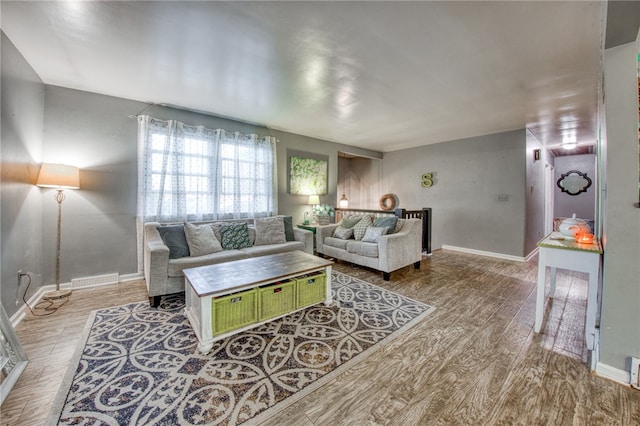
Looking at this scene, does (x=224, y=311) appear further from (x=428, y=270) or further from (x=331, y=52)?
(x=428, y=270)

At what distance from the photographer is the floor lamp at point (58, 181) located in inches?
103

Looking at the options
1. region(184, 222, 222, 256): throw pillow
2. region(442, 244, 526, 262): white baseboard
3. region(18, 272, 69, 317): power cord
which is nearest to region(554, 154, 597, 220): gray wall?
region(442, 244, 526, 262): white baseboard

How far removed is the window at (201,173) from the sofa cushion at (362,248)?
1.69 m

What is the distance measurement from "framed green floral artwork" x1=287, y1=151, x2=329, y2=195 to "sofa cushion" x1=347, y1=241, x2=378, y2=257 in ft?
5.95

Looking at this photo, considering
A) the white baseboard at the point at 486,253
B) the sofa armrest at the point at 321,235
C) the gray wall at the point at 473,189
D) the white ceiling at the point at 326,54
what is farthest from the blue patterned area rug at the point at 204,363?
the gray wall at the point at 473,189

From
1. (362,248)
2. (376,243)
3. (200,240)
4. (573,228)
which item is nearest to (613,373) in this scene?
(573,228)

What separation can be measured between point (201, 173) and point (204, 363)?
116 inches

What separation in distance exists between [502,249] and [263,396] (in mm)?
5287

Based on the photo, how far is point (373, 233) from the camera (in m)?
3.79

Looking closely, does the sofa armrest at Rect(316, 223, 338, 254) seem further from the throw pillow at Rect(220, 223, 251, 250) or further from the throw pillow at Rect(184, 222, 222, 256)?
the throw pillow at Rect(184, 222, 222, 256)

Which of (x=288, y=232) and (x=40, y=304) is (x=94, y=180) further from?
(x=288, y=232)

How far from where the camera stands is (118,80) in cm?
281

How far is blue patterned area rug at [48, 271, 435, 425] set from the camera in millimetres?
1345

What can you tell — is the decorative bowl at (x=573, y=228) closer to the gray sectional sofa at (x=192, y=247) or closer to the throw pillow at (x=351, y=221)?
the throw pillow at (x=351, y=221)
